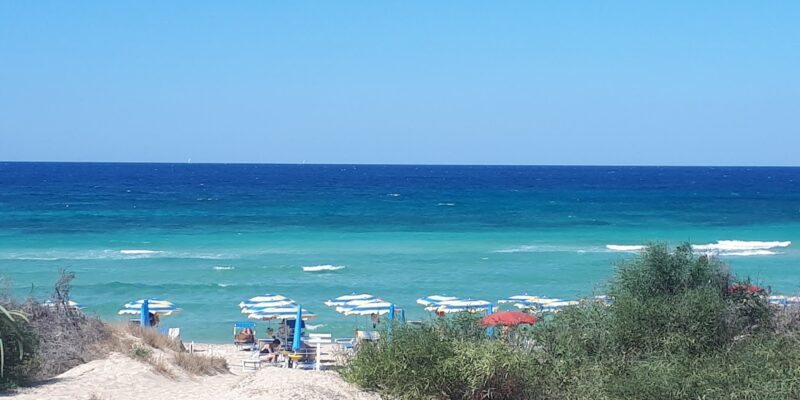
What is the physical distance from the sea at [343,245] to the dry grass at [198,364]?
10.7 feet

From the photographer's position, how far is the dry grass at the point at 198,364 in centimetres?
1248

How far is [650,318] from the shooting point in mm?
11625

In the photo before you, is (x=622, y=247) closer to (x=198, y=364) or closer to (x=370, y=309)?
(x=370, y=309)

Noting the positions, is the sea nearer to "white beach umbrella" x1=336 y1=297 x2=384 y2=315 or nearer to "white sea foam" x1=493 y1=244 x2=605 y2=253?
"white sea foam" x1=493 y1=244 x2=605 y2=253

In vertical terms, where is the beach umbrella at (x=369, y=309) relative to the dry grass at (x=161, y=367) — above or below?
below

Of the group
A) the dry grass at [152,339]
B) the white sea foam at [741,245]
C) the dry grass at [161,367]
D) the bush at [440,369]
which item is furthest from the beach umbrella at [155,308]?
the white sea foam at [741,245]

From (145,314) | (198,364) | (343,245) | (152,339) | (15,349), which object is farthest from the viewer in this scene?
(343,245)

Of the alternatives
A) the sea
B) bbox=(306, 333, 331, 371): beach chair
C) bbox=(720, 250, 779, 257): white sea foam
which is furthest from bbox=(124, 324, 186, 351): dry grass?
bbox=(720, 250, 779, 257): white sea foam

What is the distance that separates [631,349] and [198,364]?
6.19 meters

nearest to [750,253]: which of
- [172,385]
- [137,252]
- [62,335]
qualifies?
[137,252]

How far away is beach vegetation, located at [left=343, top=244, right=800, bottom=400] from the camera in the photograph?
10016 millimetres

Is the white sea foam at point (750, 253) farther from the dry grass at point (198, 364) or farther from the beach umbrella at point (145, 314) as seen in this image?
the dry grass at point (198, 364)

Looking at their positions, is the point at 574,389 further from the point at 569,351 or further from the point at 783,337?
the point at 783,337

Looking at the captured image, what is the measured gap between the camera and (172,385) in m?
11.2
